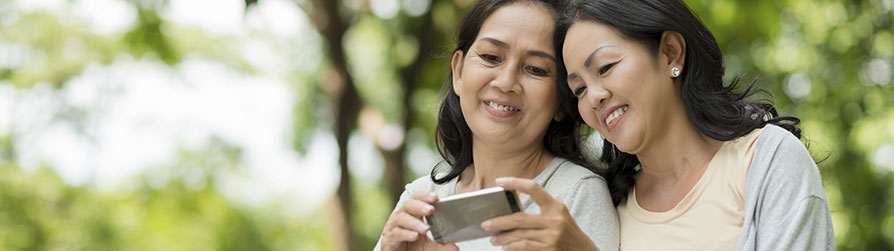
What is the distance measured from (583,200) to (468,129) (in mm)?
607

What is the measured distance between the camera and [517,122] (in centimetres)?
267

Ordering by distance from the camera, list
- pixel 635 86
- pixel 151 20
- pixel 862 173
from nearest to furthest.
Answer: pixel 635 86, pixel 151 20, pixel 862 173

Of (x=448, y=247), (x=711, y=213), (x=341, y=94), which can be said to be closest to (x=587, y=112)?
(x=711, y=213)

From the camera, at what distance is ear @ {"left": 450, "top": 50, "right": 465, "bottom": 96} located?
288cm

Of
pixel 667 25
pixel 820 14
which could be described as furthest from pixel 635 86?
pixel 820 14

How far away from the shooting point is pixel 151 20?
565 cm

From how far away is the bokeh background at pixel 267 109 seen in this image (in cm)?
691

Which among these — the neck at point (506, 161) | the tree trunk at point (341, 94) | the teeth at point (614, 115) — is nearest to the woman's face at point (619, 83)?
the teeth at point (614, 115)

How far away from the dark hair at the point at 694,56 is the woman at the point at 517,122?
4.4 inches

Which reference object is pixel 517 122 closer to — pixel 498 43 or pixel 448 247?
pixel 498 43

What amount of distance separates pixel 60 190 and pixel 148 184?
161 cm

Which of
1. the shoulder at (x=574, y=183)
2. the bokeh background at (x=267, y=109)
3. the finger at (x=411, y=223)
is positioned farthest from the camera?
the bokeh background at (x=267, y=109)

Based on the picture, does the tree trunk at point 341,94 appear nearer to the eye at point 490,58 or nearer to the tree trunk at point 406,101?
the tree trunk at point 406,101

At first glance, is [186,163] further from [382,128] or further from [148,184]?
[382,128]
